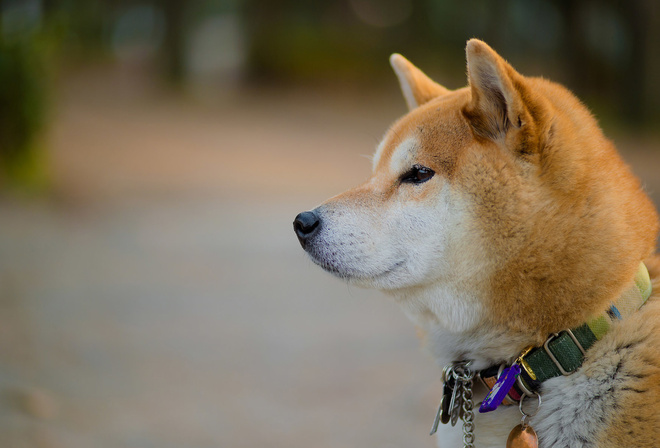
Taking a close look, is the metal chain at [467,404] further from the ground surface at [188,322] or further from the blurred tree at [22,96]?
the blurred tree at [22,96]

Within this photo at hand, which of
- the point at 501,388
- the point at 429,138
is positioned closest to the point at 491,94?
the point at 429,138

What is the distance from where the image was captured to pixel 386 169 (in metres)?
2.37

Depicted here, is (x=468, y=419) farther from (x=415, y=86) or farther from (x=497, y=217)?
(x=415, y=86)

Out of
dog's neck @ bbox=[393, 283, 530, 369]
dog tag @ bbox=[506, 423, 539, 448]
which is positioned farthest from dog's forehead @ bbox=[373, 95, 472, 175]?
dog tag @ bbox=[506, 423, 539, 448]

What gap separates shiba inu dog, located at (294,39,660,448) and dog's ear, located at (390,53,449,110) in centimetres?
54

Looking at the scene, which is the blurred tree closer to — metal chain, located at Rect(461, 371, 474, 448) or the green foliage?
the green foliage

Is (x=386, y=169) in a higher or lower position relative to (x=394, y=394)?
higher

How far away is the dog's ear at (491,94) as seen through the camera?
1.92 m

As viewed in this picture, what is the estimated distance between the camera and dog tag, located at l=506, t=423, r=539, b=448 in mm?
1879

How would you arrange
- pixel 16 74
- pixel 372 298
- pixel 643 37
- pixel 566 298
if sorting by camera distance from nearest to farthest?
pixel 566 298, pixel 372 298, pixel 16 74, pixel 643 37

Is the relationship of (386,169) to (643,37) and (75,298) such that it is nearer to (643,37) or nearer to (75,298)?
(75,298)

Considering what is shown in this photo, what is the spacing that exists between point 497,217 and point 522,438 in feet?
2.23

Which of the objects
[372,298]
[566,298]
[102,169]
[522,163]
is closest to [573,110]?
[522,163]

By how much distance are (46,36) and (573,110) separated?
26.9ft
